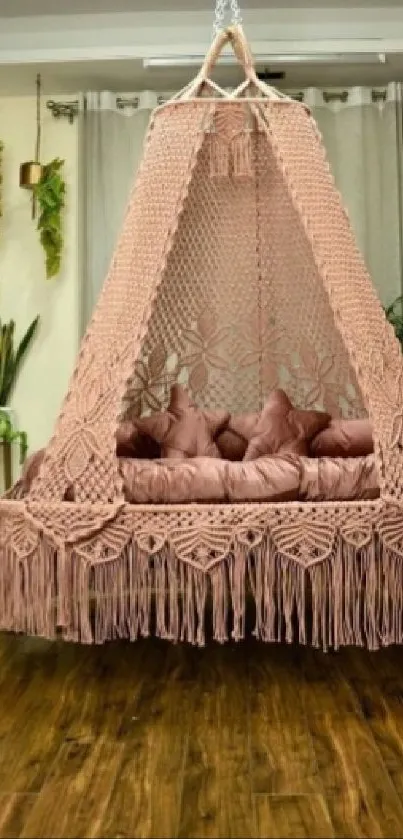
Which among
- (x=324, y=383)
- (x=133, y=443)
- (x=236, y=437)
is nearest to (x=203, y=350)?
(x=236, y=437)

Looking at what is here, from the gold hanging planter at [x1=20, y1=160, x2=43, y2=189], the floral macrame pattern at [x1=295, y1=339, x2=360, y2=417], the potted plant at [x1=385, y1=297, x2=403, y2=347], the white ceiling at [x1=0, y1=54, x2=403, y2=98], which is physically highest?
the white ceiling at [x1=0, y1=54, x2=403, y2=98]

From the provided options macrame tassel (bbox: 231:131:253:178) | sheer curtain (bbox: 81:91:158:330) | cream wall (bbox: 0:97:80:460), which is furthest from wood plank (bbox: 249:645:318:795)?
sheer curtain (bbox: 81:91:158:330)

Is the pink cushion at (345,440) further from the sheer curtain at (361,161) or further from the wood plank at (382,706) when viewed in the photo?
the sheer curtain at (361,161)

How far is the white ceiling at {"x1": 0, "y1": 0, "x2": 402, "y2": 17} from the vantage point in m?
3.75

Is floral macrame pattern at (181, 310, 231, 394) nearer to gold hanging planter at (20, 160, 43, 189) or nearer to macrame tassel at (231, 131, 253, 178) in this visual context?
macrame tassel at (231, 131, 253, 178)

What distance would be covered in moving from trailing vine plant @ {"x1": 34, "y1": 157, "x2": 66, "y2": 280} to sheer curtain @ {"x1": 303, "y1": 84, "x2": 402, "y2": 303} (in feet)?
4.17

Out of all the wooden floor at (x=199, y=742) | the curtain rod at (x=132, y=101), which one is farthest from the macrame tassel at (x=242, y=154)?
the wooden floor at (x=199, y=742)

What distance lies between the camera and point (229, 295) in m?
3.41

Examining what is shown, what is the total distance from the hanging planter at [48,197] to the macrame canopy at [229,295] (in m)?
1.18

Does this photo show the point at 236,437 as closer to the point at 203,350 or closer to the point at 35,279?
the point at 203,350

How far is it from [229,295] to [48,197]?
4.34 feet

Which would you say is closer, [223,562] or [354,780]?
[354,780]

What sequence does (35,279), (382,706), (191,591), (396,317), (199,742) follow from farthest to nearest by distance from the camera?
(35,279) < (396,317) < (191,591) < (382,706) < (199,742)

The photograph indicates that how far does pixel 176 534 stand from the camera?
7.30ft
